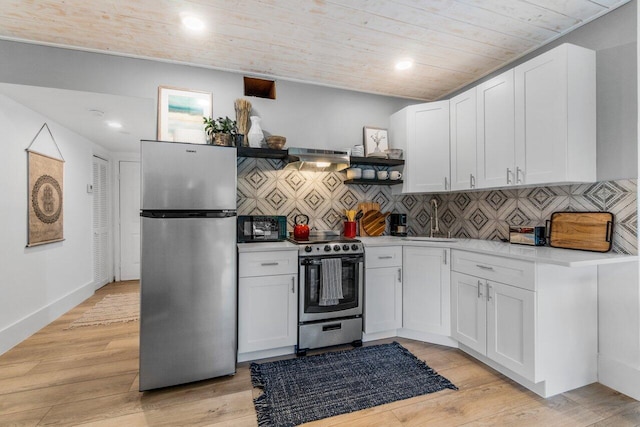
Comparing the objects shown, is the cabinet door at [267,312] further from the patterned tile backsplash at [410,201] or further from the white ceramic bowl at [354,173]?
the white ceramic bowl at [354,173]

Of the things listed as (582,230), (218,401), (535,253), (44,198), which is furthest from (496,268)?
(44,198)

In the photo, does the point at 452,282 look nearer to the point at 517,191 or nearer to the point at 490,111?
the point at 517,191

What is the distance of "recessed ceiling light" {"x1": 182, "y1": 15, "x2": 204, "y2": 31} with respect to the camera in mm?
2131

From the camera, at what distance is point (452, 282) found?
2.59 meters

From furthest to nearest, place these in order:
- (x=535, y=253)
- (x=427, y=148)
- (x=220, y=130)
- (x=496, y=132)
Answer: (x=427, y=148) → (x=220, y=130) → (x=496, y=132) → (x=535, y=253)

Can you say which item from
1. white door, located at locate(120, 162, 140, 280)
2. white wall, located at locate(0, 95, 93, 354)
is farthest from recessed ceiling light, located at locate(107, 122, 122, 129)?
white door, located at locate(120, 162, 140, 280)

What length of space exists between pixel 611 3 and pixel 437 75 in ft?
4.27

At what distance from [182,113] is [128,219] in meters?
3.41

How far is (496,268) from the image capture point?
2170mm

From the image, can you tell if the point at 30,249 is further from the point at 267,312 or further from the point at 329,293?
the point at 329,293

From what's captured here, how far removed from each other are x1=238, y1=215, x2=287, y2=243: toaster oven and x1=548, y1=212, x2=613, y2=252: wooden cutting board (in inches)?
92.2

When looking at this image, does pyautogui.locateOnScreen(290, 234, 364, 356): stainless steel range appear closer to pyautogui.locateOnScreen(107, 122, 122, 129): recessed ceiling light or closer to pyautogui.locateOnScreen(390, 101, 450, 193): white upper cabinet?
pyautogui.locateOnScreen(390, 101, 450, 193): white upper cabinet

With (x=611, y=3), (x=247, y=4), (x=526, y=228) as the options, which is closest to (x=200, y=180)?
(x=247, y=4)

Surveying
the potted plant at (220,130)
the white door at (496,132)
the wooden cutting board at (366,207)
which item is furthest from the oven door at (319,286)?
the white door at (496,132)
